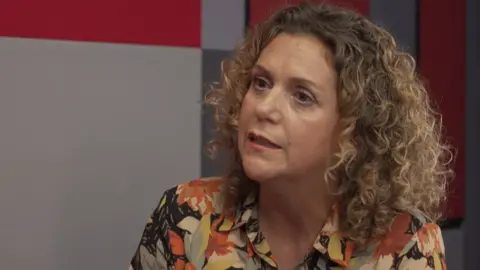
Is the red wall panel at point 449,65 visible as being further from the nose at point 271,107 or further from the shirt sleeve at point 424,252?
the nose at point 271,107

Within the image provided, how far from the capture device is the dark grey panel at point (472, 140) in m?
1.97

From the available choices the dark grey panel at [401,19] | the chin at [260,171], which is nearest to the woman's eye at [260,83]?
the chin at [260,171]

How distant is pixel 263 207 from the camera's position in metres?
1.25

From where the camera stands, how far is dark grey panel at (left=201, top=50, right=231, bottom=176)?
146 cm

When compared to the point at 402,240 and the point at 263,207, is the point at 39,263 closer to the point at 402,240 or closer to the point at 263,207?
the point at 263,207

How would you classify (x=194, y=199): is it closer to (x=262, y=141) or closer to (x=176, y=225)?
(x=176, y=225)

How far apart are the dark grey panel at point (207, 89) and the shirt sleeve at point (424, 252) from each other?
43 centimetres

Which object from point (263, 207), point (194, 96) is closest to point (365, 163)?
point (263, 207)

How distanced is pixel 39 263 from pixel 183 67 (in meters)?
0.46

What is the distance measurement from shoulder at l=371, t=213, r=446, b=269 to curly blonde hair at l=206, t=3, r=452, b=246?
19 millimetres

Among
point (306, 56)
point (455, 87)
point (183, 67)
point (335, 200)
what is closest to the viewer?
point (306, 56)

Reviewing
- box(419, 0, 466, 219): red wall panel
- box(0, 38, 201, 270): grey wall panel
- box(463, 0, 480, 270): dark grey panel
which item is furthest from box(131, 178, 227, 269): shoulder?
box(463, 0, 480, 270): dark grey panel

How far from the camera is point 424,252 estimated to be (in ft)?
3.89

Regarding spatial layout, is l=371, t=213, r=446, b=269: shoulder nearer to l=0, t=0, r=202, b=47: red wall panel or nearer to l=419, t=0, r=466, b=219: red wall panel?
l=0, t=0, r=202, b=47: red wall panel
